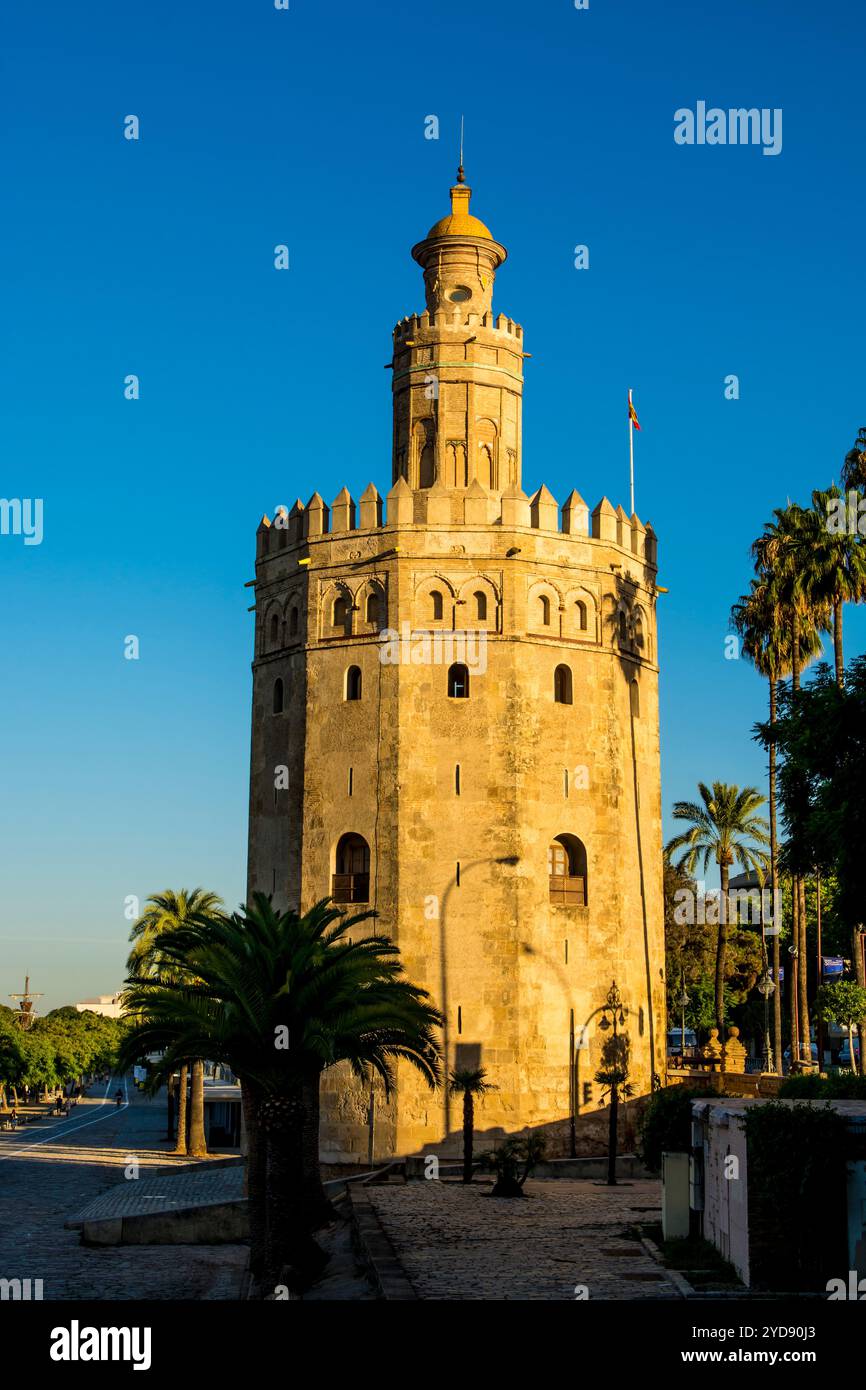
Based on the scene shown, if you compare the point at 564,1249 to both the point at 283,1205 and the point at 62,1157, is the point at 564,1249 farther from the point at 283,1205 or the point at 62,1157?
the point at 62,1157

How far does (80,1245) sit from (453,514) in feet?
68.9

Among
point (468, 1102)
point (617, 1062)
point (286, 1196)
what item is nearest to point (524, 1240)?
point (286, 1196)

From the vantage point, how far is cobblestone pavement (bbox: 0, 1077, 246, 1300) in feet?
95.4

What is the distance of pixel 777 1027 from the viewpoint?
5031cm

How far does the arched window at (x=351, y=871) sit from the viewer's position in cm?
4209

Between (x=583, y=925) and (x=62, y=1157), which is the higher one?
(x=583, y=925)

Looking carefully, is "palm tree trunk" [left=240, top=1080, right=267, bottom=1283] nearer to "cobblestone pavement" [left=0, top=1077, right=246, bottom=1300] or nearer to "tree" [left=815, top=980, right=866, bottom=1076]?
"cobblestone pavement" [left=0, top=1077, right=246, bottom=1300]

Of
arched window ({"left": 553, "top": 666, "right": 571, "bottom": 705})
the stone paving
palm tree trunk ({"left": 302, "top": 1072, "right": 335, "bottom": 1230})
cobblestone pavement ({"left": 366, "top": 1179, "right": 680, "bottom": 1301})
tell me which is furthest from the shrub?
arched window ({"left": 553, "top": 666, "right": 571, "bottom": 705})

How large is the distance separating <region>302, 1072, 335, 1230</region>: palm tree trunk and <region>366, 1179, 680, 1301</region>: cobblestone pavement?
1259 millimetres

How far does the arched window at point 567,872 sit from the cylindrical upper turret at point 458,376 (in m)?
10.2

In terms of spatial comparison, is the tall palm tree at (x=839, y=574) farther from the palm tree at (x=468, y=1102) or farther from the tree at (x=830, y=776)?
the palm tree at (x=468, y=1102)

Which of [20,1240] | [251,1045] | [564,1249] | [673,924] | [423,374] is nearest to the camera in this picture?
[564,1249]
